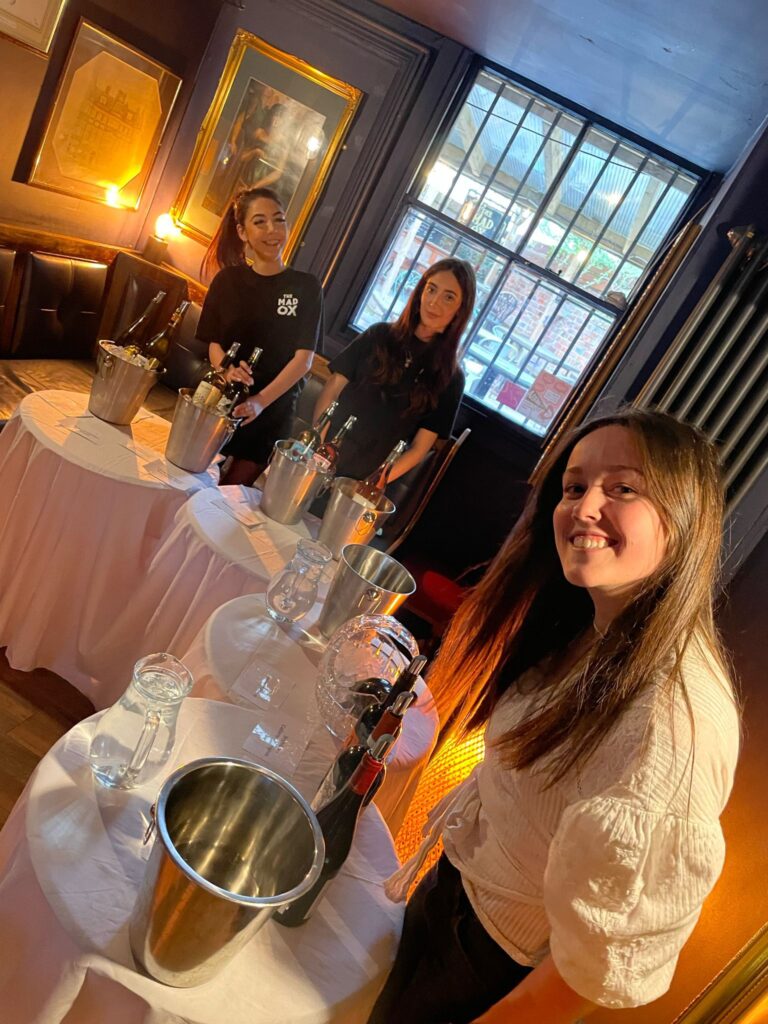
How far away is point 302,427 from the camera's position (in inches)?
157

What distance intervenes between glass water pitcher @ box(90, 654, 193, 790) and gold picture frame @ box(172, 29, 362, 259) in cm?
420

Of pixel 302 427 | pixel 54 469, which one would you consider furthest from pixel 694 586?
pixel 302 427

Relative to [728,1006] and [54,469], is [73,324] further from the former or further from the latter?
[728,1006]

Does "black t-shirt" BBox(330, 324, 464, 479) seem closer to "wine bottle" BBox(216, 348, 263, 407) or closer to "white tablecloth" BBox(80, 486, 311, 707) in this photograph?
"wine bottle" BBox(216, 348, 263, 407)

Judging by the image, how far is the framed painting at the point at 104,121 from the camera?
3863 millimetres

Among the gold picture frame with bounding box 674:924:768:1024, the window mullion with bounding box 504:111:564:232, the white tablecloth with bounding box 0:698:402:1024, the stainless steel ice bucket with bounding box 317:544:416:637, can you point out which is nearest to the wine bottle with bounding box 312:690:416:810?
the white tablecloth with bounding box 0:698:402:1024

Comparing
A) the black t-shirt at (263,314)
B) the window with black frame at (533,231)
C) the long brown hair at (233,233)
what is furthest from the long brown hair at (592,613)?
the window with black frame at (533,231)

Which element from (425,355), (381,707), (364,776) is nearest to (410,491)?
(425,355)

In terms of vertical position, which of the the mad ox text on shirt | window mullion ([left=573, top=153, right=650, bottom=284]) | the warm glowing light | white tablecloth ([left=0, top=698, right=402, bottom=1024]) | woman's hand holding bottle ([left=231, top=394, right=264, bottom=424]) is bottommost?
white tablecloth ([left=0, top=698, right=402, bottom=1024])

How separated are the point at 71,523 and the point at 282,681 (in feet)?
3.54

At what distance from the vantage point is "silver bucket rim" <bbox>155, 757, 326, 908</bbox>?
68 cm

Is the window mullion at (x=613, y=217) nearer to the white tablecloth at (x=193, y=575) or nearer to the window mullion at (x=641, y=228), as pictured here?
the window mullion at (x=641, y=228)

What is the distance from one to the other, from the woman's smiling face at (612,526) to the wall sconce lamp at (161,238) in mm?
4585

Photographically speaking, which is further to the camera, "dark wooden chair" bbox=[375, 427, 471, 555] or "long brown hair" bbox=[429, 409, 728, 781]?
"dark wooden chair" bbox=[375, 427, 471, 555]
